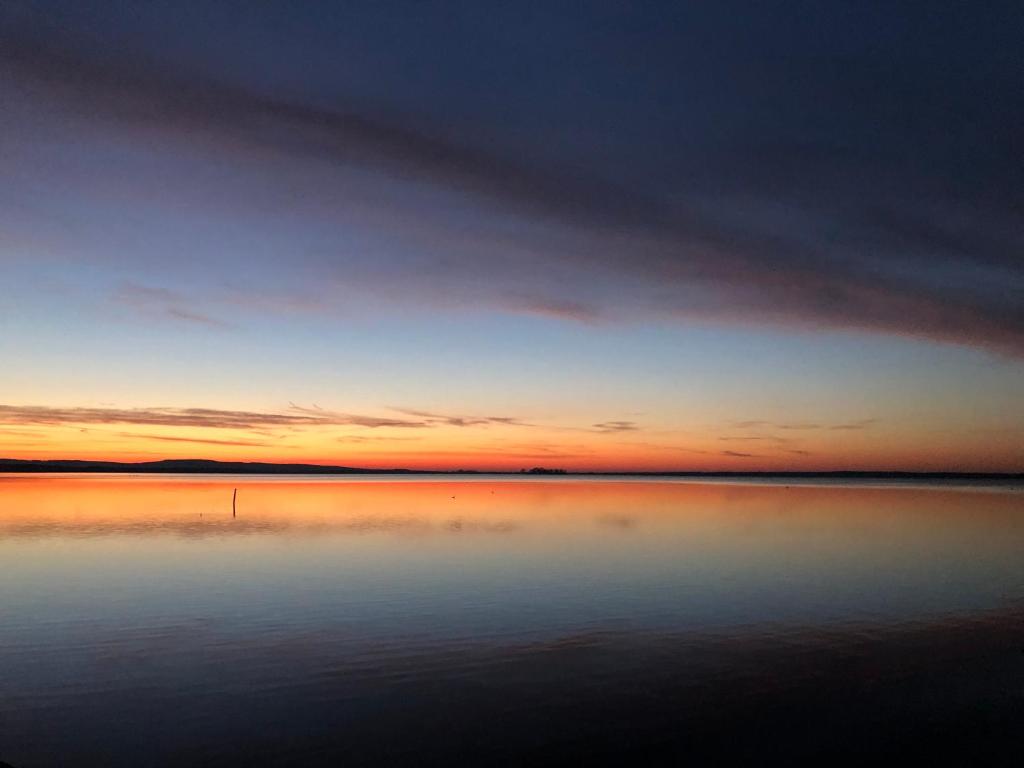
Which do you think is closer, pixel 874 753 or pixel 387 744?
pixel 874 753

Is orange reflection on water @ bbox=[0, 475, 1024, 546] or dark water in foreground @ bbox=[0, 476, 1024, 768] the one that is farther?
orange reflection on water @ bbox=[0, 475, 1024, 546]

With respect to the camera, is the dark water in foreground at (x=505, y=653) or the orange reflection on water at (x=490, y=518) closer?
the dark water in foreground at (x=505, y=653)

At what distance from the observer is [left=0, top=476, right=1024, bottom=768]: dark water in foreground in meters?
14.0

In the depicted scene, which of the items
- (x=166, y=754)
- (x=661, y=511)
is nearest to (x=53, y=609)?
(x=166, y=754)

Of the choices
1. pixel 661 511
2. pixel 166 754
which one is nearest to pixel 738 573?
pixel 166 754

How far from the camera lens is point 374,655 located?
67.9ft

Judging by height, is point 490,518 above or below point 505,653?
below

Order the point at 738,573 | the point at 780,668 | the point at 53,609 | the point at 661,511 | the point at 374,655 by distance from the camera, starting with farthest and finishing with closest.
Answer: the point at 661,511 → the point at 738,573 → the point at 53,609 → the point at 374,655 → the point at 780,668

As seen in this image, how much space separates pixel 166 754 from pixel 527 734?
259 inches

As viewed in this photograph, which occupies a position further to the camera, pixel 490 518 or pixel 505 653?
pixel 490 518

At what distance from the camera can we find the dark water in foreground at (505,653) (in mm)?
13961

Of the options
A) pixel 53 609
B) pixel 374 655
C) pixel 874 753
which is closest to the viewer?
pixel 874 753

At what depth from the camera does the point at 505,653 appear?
68.3ft

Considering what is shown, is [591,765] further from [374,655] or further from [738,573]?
[738,573]
